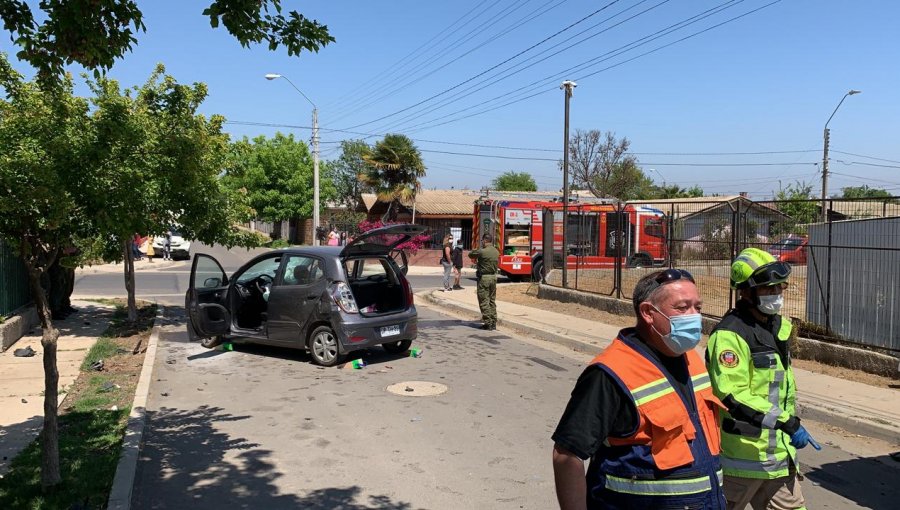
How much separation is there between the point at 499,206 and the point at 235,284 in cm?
1448

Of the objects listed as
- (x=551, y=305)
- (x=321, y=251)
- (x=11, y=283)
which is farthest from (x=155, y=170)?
(x=551, y=305)

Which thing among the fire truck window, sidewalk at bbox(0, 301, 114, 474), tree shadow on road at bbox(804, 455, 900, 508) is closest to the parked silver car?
sidewalk at bbox(0, 301, 114, 474)

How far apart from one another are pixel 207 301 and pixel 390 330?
9.48 feet

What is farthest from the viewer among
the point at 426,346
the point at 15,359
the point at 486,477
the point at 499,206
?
the point at 499,206

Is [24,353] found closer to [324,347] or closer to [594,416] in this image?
[324,347]

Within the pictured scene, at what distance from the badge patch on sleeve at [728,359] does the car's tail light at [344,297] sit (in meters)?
6.32

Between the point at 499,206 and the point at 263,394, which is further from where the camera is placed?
the point at 499,206

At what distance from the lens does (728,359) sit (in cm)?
314

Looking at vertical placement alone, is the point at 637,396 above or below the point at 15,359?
above

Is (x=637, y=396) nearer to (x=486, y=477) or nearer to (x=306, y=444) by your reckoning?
(x=486, y=477)

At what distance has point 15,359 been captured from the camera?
905 cm

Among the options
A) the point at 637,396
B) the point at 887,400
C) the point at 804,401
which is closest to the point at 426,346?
the point at 804,401

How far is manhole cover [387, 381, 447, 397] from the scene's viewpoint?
7.78 metres

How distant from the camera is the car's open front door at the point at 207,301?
944 centimetres
